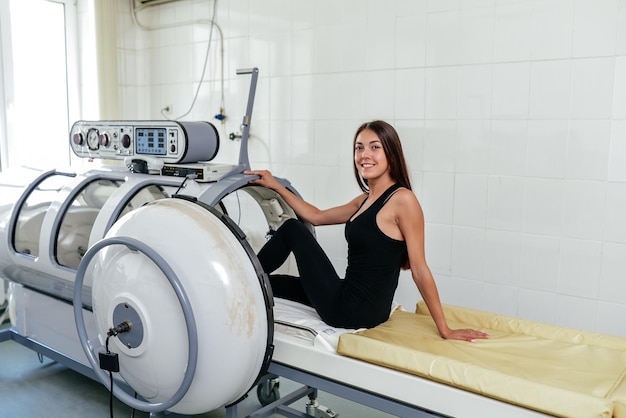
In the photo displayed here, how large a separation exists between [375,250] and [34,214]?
1.70m

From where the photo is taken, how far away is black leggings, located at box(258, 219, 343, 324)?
2146mm

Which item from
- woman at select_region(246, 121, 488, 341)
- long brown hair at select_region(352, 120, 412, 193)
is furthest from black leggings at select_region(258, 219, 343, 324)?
long brown hair at select_region(352, 120, 412, 193)

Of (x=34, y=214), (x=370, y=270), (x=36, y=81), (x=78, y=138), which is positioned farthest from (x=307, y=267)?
(x=36, y=81)

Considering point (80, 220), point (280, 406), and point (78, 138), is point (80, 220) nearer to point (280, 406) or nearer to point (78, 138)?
point (78, 138)

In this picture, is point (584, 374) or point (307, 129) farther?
point (307, 129)

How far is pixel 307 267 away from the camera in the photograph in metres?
2.21

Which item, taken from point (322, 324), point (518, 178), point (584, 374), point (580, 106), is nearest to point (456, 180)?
point (518, 178)

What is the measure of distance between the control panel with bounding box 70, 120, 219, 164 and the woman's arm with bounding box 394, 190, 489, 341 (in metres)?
0.84

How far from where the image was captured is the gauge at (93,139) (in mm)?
2598

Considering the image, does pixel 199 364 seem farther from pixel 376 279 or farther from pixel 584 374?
pixel 584 374

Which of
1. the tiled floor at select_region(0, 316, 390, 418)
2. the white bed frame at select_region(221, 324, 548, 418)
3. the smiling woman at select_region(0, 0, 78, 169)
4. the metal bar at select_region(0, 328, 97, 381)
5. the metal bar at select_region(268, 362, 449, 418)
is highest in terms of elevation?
the smiling woman at select_region(0, 0, 78, 169)

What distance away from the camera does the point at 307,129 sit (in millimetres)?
3359

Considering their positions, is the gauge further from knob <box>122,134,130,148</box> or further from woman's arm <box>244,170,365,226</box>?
woman's arm <box>244,170,365,226</box>

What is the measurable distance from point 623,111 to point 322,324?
1479 mm
